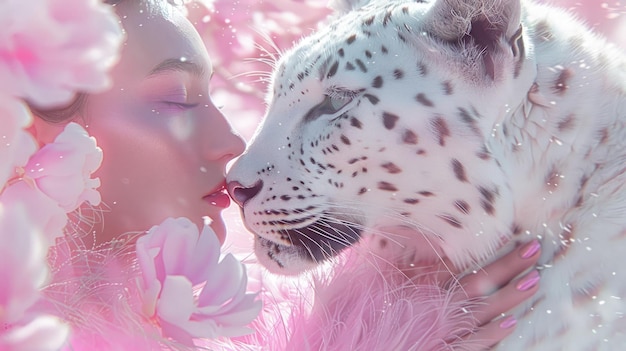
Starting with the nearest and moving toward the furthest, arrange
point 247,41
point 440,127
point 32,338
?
point 32,338, point 440,127, point 247,41

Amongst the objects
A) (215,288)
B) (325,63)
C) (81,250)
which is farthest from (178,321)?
(325,63)

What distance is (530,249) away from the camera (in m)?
0.79

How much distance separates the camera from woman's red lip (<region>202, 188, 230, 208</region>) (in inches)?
32.8

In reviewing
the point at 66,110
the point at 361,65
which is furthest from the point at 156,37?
the point at 361,65

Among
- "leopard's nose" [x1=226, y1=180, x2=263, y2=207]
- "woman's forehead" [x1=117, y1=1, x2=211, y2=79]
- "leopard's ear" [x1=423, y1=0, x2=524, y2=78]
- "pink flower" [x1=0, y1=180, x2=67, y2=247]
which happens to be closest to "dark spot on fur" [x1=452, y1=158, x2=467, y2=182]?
"leopard's ear" [x1=423, y1=0, x2=524, y2=78]

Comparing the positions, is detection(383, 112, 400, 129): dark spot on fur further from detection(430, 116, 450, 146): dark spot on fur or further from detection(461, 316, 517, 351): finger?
detection(461, 316, 517, 351): finger

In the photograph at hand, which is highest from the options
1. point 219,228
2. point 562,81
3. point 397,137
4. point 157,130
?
point 562,81

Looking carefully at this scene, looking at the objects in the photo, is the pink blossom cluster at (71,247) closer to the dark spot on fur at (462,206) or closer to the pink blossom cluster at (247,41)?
the dark spot on fur at (462,206)

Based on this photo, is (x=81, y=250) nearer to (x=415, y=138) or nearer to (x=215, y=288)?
A: (x=215, y=288)

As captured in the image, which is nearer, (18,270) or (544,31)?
(18,270)

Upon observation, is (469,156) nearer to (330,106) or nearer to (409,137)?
(409,137)

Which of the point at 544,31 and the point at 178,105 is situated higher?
the point at 544,31

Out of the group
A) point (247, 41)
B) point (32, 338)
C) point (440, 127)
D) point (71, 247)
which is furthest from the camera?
point (247, 41)

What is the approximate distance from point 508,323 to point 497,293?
0.04m
